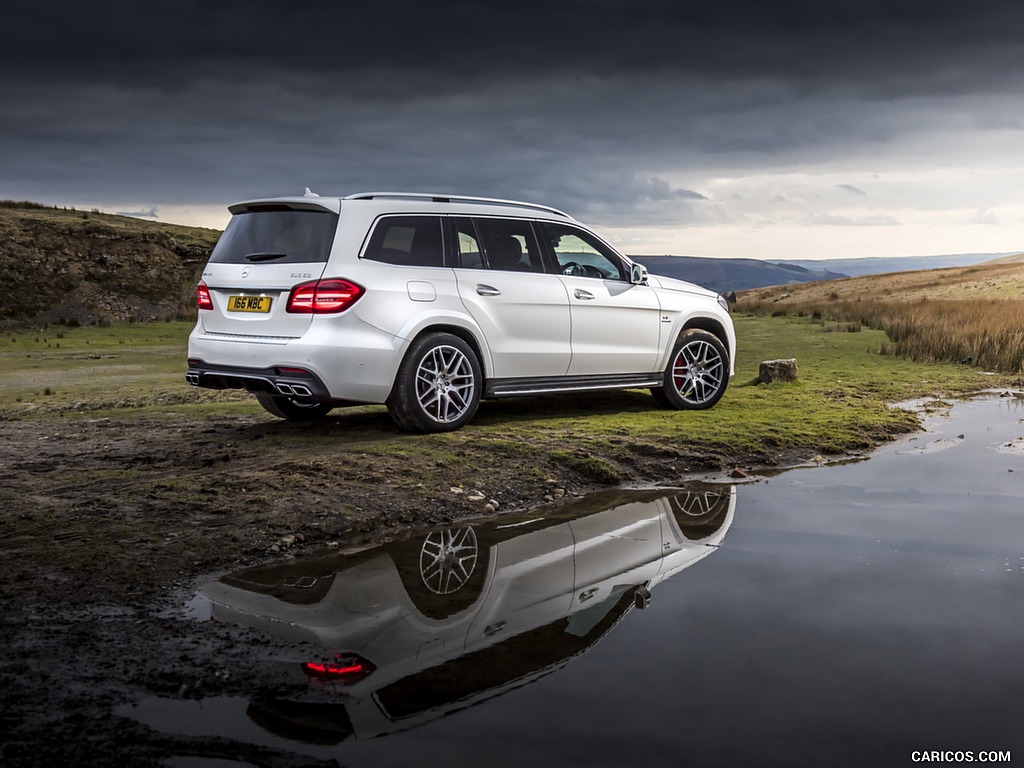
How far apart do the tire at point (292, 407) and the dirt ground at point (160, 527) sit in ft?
0.55

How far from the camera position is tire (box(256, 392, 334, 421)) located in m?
10.3

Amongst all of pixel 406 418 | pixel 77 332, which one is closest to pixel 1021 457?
pixel 406 418

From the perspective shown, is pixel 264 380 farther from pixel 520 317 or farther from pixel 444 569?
pixel 444 569

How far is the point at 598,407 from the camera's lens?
36.6ft

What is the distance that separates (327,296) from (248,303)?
2.87 ft

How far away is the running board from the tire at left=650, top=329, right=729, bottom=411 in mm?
207

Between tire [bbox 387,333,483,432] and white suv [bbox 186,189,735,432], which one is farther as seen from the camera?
tire [bbox 387,333,483,432]

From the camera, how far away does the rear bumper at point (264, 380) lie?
8336 millimetres

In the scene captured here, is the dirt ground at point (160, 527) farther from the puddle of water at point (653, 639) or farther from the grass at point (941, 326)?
the grass at point (941, 326)

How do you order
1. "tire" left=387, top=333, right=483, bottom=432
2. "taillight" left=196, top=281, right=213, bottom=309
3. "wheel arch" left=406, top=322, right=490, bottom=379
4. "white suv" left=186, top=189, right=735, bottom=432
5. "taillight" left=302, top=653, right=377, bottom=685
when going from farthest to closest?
"taillight" left=196, top=281, right=213, bottom=309
"wheel arch" left=406, top=322, right=490, bottom=379
"tire" left=387, top=333, right=483, bottom=432
"white suv" left=186, top=189, right=735, bottom=432
"taillight" left=302, top=653, right=377, bottom=685

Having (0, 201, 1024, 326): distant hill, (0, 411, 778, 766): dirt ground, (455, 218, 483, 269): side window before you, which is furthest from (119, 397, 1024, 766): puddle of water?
(0, 201, 1024, 326): distant hill

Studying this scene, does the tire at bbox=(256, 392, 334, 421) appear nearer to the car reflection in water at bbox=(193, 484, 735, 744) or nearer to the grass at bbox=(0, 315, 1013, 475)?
the grass at bbox=(0, 315, 1013, 475)

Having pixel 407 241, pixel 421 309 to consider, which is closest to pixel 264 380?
pixel 421 309

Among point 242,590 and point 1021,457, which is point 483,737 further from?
point 1021,457
